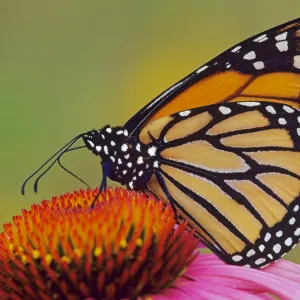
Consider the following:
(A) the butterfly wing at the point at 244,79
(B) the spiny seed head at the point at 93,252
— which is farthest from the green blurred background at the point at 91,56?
(B) the spiny seed head at the point at 93,252

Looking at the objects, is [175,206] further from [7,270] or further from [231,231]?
[7,270]

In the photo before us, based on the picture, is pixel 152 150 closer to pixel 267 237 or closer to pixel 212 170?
pixel 212 170

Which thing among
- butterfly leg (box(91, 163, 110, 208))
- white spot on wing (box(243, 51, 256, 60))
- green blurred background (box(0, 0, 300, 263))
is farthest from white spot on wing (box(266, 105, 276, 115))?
green blurred background (box(0, 0, 300, 263))

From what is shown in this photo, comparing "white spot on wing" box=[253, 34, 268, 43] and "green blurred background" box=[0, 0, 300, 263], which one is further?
"green blurred background" box=[0, 0, 300, 263]

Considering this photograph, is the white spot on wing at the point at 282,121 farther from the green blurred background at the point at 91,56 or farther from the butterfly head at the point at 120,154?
the green blurred background at the point at 91,56

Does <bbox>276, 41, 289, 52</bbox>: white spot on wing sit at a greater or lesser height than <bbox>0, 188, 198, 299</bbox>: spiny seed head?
greater

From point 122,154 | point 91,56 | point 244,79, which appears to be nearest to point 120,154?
point 122,154

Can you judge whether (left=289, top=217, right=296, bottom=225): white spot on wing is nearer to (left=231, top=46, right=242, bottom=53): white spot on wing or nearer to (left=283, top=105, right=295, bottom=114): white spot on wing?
(left=283, top=105, right=295, bottom=114): white spot on wing
